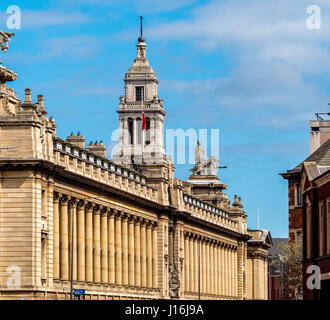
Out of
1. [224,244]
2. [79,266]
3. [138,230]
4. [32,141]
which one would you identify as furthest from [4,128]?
[224,244]

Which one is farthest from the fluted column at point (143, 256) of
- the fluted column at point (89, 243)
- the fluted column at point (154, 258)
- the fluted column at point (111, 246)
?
the fluted column at point (89, 243)

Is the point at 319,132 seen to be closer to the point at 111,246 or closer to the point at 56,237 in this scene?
the point at 111,246

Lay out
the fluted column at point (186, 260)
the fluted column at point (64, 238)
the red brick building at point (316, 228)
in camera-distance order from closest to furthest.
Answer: the red brick building at point (316, 228) → the fluted column at point (64, 238) → the fluted column at point (186, 260)

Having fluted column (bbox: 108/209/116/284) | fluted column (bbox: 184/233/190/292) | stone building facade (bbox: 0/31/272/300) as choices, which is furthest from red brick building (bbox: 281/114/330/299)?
fluted column (bbox: 184/233/190/292)

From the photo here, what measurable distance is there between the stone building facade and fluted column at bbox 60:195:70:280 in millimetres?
80

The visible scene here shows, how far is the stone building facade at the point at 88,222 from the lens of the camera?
3344 inches

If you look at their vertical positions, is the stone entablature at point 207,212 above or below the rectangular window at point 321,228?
above

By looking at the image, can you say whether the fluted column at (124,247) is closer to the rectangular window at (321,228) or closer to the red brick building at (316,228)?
the red brick building at (316,228)

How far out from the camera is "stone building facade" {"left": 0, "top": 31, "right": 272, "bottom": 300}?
279ft

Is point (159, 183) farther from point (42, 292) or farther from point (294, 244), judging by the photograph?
point (42, 292)

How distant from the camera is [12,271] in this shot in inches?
3310

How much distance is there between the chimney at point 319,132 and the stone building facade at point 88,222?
17012mm

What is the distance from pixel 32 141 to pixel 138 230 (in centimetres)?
4444

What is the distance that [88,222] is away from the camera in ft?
350
